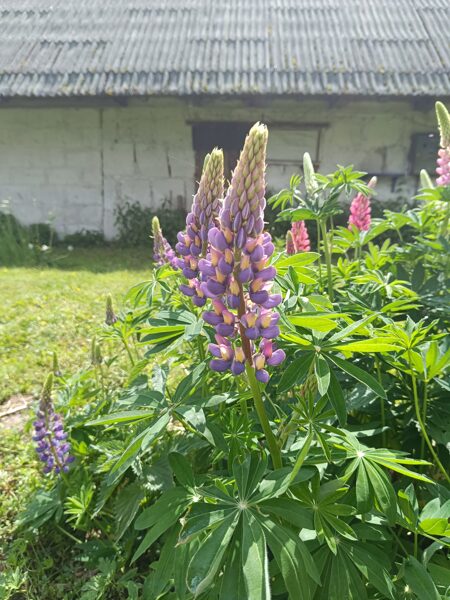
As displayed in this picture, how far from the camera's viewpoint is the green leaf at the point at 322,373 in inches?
47.3

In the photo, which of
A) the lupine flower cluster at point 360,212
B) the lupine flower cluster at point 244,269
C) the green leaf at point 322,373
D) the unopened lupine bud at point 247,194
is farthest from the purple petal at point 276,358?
the lupine flower cluster at point 360,212

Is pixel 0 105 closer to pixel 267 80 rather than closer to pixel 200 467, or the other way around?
pixel 267 80

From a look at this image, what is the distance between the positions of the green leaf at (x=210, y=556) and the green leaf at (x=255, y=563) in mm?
46

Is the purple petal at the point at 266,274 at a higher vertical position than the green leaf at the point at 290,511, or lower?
higher

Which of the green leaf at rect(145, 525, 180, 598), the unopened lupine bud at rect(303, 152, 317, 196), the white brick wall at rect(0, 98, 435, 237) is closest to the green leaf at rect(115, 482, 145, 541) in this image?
the green leaf at rect(145, 525, 180, 598)

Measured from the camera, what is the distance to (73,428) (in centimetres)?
240

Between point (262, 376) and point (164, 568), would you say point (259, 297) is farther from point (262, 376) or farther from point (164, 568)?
point (164, 568)

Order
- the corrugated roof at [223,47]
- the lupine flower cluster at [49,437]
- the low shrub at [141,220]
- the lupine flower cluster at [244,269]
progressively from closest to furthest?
the lupine flower cluster at [244,269] < the lupine flower cluster at [49,437] < the corrugated roof at [223,47] < the low shrub at [141,220]

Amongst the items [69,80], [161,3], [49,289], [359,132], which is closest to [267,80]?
[359,132]

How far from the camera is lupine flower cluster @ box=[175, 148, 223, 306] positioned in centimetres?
140

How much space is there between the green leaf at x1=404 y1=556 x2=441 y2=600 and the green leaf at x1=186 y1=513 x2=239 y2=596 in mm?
594

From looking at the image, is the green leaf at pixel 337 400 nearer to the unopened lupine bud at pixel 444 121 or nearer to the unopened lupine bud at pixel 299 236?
the unopened lupine bud at pixel 299 236

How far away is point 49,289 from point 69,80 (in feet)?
15.7

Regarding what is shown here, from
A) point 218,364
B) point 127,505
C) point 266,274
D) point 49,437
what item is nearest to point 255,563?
point 218,364
